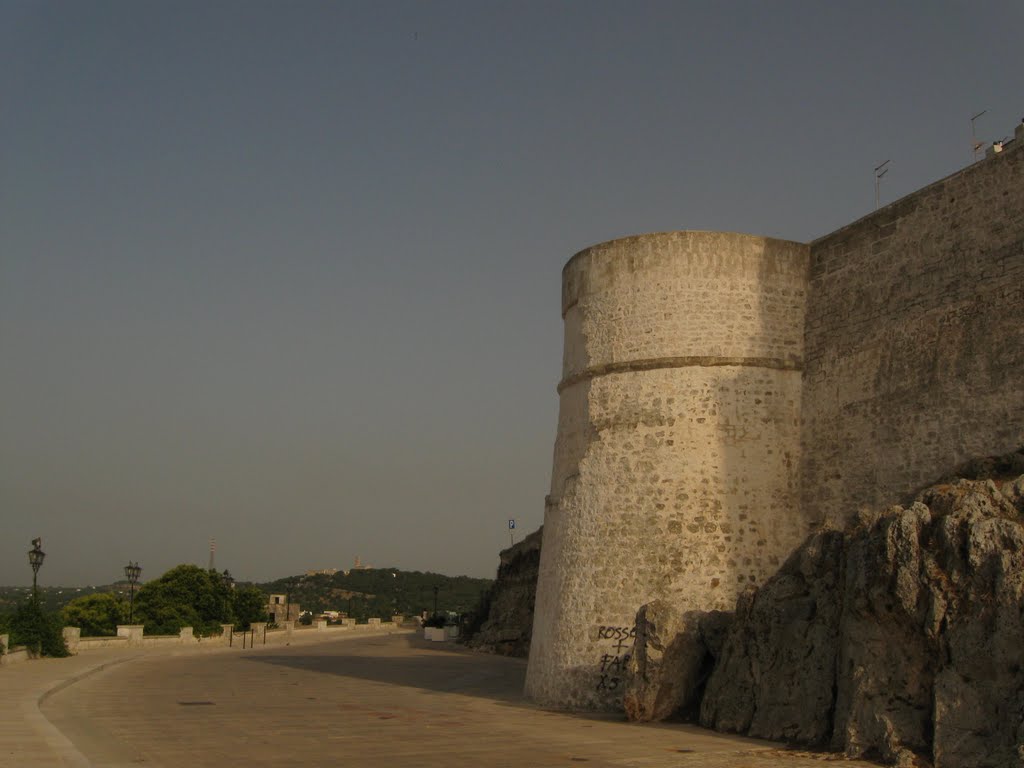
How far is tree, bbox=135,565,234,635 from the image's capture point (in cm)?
4497

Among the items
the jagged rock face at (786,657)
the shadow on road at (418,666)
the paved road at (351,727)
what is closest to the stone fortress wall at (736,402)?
the jagged rock face at (786,657)

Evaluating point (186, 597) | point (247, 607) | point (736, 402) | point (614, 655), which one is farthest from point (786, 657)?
point (247, 607)

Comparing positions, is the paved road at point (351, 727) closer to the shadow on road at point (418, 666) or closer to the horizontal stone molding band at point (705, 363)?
the shadow on road at point (418, 666)

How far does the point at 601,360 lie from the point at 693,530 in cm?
325

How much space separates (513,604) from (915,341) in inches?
987

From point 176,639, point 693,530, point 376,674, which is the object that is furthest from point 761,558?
point 176,639

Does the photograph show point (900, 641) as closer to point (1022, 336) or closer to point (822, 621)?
point (822, 621)

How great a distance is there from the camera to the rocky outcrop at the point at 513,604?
33.7m

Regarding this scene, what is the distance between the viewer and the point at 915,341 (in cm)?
1336

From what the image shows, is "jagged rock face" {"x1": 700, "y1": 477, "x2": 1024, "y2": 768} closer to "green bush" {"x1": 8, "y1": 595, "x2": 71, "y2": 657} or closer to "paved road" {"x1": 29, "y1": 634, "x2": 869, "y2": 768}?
"paved road" {"x1": 29, "y1": 634, "x2": 869, "y2": 768}

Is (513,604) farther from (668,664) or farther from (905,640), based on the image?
(905,640)

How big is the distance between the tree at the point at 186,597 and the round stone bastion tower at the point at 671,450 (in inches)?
1303

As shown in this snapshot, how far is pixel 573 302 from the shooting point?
55.8 feet

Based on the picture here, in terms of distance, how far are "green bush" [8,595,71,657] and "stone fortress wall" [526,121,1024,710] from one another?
14.9 meters
